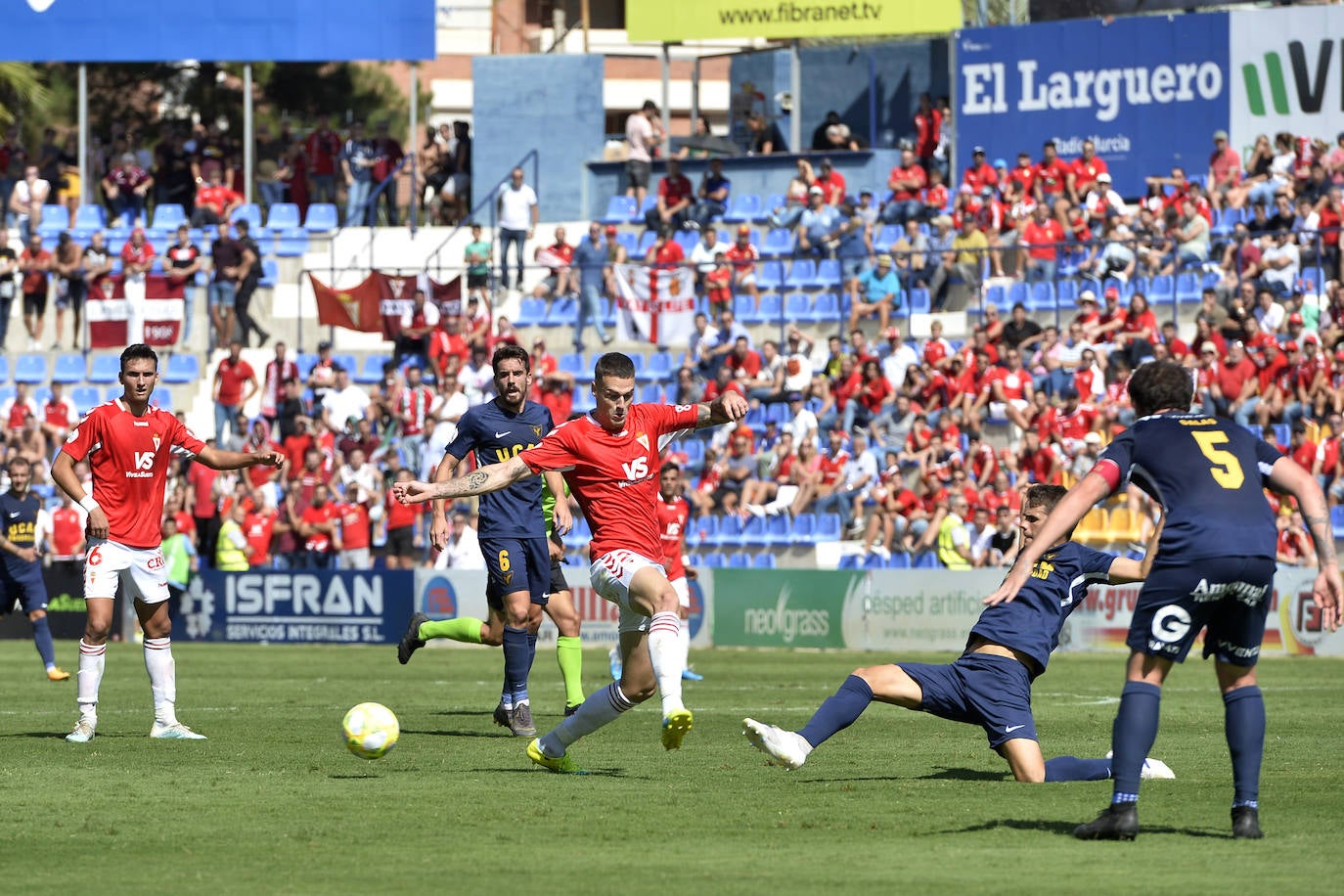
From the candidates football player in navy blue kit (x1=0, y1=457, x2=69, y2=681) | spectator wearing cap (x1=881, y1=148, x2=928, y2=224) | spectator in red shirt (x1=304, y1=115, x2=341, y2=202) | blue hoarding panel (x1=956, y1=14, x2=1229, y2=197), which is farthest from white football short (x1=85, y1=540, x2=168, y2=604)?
spectator in red shirt (x1=304, y1=115, x2=341, y2=202)

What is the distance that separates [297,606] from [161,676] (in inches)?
615

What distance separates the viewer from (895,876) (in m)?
7.60

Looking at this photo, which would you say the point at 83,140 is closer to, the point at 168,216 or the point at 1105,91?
the point at 168,216

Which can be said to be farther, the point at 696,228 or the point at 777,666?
the point at 696,228

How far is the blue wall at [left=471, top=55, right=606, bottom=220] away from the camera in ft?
129

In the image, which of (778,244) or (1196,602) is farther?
(778,244)

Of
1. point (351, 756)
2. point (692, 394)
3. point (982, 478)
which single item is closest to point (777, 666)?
point (982, 478)

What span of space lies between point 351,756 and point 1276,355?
55.9ft

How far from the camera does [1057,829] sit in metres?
8.79

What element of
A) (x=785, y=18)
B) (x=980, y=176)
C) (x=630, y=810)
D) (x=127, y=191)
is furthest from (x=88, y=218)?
(x=630, y=810)

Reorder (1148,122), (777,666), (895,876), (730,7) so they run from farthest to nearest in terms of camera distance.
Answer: (730,7)
(1148,122)
(777,666)
(895,876)

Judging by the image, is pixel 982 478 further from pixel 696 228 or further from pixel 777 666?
pixel 696 228

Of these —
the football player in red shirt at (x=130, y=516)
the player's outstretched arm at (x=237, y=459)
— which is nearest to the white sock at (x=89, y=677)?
the football player in red shirt at (x=130, y=516)

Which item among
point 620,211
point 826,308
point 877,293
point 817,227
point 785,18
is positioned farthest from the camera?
point 620,211
